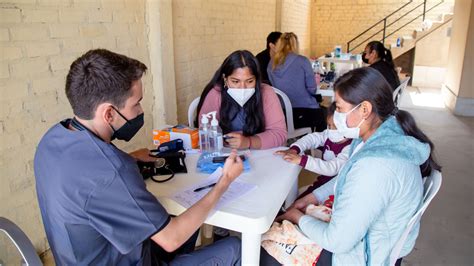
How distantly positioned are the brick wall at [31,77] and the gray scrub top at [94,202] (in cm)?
103

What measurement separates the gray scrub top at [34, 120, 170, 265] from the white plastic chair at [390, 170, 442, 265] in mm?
772

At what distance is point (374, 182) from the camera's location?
1.10 m

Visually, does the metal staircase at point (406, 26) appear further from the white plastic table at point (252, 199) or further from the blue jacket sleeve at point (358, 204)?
the blue jacket sleeve at point (358, 204)

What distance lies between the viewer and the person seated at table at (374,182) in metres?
1.12

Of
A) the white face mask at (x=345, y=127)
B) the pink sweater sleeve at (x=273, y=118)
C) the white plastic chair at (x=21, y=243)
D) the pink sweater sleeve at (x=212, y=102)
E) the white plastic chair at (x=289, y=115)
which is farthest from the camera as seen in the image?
the white plastic chair at (x=289, y=115)

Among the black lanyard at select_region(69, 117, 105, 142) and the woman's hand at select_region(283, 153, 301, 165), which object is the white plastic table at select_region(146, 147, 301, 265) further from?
the black lanyard at select_region(69, 117, 105, 142)

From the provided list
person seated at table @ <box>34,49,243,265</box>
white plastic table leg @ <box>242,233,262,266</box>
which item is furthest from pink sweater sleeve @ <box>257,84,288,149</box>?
person seated at table @ <box>34,49,243,265</box>

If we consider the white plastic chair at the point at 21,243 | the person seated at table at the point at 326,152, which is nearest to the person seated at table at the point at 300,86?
the person seated at table at the point at 326,152

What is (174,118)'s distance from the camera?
3.23 meters

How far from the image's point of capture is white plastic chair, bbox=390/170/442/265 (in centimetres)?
→ 119

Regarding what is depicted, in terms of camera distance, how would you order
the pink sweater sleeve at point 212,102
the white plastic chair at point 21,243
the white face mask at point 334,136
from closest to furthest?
1. the white plastic chair at point 21,243
2. the white face mask at point 334,136
3. the pink sweater sleeve at point 212,102

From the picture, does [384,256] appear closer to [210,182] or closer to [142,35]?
[210,182]

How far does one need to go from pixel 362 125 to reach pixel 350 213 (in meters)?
0.38

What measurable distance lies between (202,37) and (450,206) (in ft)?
9.00
